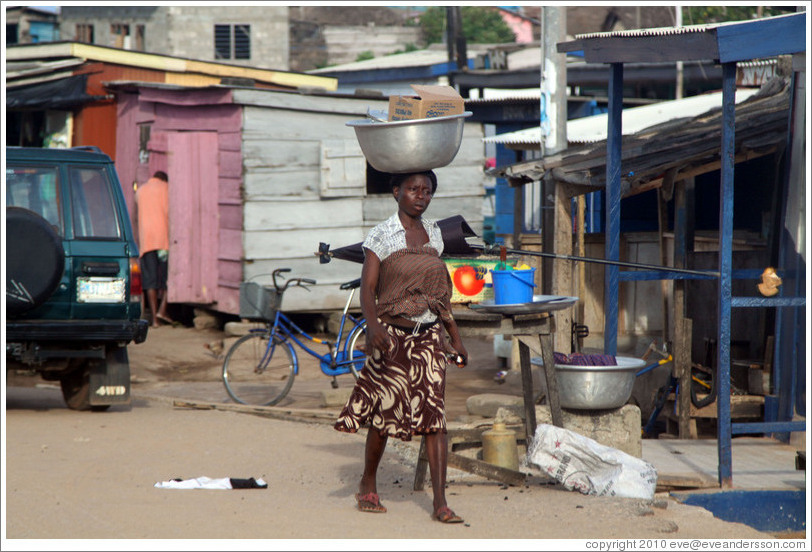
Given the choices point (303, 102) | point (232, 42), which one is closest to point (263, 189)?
point (303, 102)

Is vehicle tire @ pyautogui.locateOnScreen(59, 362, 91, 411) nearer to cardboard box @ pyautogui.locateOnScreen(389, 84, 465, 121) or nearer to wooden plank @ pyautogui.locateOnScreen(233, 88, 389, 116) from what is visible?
cardboard box @ pyautogui.locateOnScreen(389, 84, 465, 121)

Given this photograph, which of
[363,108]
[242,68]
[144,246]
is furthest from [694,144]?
[242,68]

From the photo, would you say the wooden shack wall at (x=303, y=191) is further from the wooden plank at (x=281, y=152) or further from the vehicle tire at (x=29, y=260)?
the vehicle tire at (x=29, y=260)

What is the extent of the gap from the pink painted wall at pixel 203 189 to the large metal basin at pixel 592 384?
307 inches

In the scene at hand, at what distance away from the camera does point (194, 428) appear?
8.00m

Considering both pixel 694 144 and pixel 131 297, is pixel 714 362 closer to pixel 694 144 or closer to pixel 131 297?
pixel 694 144

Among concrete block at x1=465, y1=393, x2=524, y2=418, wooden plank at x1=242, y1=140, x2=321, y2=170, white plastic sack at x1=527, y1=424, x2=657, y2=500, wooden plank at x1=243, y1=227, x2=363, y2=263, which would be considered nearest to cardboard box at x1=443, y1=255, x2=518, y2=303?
white plastic sack at x1=527, y1=424, x2=657, y2=500

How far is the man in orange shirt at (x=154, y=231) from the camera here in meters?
14.0

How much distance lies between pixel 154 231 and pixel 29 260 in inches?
251

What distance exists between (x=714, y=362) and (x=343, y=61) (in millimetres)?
34891

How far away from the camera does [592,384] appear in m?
6.29

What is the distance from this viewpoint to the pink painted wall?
13547 millimetres

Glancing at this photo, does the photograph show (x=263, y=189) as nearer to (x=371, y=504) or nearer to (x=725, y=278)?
(x=725, y=278)

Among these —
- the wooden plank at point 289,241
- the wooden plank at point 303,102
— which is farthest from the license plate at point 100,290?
the wooden plank at point 303,102
